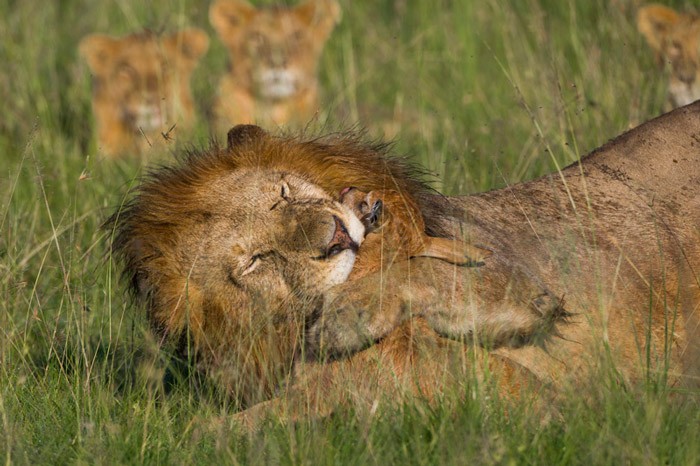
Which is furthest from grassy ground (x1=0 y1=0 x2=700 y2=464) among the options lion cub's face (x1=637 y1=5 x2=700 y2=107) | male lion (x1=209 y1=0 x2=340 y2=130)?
male lion (x1=209 y1=0 x2=340 y2=130)

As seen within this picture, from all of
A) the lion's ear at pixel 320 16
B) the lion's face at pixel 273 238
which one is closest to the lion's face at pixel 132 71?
the lion's ear at pixel 320 16

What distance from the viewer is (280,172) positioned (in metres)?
3.44

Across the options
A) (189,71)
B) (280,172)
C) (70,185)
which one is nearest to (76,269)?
(280,172)

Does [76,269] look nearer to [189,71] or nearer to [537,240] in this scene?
[537,240]

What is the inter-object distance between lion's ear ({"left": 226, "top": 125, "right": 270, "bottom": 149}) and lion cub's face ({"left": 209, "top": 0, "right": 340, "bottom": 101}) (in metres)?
4.88

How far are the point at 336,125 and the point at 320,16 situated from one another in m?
2.21

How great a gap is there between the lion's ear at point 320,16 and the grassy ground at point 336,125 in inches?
5.8

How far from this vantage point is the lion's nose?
305 centimetres

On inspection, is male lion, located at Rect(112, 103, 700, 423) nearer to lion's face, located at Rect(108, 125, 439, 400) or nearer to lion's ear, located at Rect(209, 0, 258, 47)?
lion's face, located at Rect(108, 125, 439, 400)

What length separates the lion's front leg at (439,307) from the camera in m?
3.10

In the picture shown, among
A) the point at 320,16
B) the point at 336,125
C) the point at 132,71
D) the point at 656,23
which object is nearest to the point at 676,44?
the point at 656,23

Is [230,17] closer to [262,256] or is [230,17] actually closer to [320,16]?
[320,16]

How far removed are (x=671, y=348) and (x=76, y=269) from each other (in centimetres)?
201

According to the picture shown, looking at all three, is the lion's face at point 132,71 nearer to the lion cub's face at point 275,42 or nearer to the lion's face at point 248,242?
the lion cub's face at point 275,42
